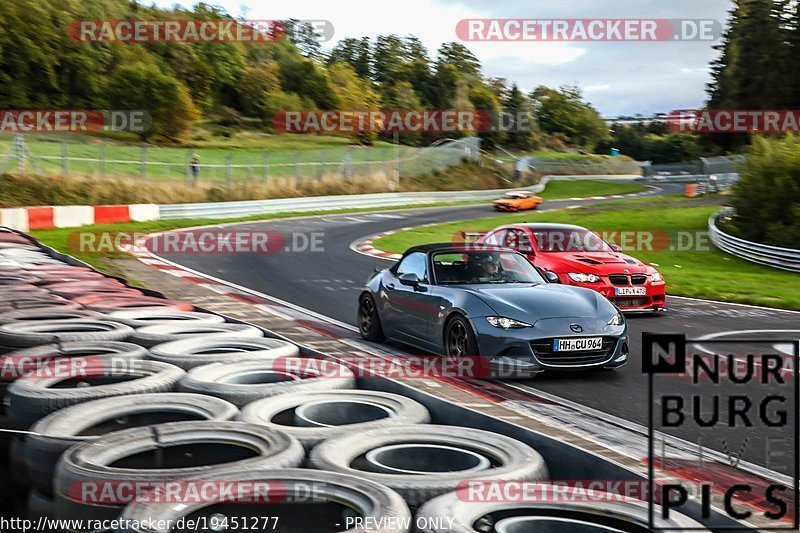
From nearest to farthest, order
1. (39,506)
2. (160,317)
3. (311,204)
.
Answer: (39,506), (160,317), (311,204)

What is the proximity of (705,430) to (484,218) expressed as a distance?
33178mm

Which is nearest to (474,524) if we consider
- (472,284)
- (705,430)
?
(705,430)

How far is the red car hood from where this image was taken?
42.1 ft

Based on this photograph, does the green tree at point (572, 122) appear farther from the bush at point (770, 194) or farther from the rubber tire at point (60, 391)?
the rubber tire at point (60, 391)

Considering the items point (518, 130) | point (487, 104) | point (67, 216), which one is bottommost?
point (67, 216)

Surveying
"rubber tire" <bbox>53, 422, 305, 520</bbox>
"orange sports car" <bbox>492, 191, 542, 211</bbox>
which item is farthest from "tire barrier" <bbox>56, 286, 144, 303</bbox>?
"orange sports car" <bbox>492, 191, 542, 211</bbox>

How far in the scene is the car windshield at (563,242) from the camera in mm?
13641

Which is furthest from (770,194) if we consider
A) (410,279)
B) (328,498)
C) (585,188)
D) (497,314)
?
(585,188)

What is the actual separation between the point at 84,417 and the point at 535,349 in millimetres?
4373

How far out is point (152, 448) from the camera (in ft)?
14.5

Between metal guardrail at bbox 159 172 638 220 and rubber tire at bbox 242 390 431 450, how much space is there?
2578 centimetres

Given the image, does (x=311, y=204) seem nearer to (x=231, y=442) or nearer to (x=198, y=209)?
(x=198, y=209)

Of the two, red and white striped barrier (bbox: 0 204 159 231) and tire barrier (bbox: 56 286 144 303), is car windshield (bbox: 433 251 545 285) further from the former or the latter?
red and white striped barrier (bbox: 0 204 159 231)

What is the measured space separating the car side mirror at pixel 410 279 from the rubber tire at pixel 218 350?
2.16m
